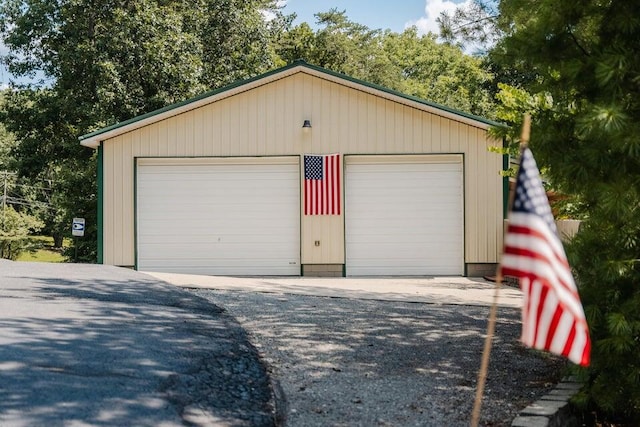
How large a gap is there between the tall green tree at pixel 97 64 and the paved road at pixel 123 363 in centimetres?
1354

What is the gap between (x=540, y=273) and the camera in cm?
319

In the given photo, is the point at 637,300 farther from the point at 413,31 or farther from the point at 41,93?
the point at 413,31

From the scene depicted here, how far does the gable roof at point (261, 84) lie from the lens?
1320 cm

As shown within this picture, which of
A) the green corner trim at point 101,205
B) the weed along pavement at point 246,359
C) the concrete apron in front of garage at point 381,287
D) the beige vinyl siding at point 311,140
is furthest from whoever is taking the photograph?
the green corner trim at point 101,205

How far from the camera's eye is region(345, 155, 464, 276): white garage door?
13.4 metres

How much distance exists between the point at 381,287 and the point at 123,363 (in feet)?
21.9

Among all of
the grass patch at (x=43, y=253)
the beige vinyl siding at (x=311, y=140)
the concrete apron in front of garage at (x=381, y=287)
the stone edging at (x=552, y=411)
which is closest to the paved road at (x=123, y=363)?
the stone edging at (x=552, y=411)

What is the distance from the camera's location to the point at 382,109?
1346 centimetres

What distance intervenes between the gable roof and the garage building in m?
0.03

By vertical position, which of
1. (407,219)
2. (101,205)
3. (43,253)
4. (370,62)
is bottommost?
(43,253)

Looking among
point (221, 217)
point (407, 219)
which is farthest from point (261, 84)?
point (407, 219)

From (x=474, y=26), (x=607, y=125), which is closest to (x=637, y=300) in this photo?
(x=607, y=125)

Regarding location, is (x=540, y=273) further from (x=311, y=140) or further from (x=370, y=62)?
(x=370, y=62)

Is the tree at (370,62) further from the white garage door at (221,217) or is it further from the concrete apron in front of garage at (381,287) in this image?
the concrete apron in front of garage at (381,287)
